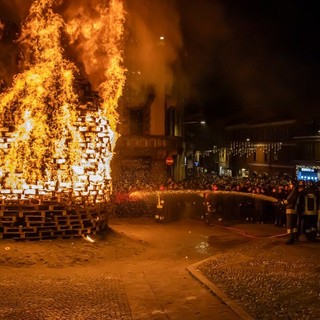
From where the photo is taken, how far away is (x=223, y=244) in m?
13.3

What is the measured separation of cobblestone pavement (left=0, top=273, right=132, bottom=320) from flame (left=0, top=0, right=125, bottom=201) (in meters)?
3.28

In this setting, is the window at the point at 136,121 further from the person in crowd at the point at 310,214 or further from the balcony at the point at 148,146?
the person in crowd at the point at 310,214

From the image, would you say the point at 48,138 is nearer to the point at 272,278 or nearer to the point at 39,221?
the point at 39,221

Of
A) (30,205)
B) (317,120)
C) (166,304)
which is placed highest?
(317,120)

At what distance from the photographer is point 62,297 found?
7.75 m

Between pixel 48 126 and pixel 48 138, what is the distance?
0.31 m

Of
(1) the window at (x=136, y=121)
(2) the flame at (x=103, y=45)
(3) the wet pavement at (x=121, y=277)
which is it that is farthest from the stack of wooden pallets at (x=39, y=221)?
(1) the window at (x=136, y=121)

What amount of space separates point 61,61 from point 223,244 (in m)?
6.71

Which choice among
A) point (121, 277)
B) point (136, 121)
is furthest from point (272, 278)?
point (136, 121)

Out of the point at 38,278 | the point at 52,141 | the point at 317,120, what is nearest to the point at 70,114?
the point at 52,141

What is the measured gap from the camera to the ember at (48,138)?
1175 cm

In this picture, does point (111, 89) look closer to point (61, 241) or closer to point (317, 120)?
point (61, 241)

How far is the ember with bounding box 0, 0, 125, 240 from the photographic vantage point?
1175 centimetres

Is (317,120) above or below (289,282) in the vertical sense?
above
